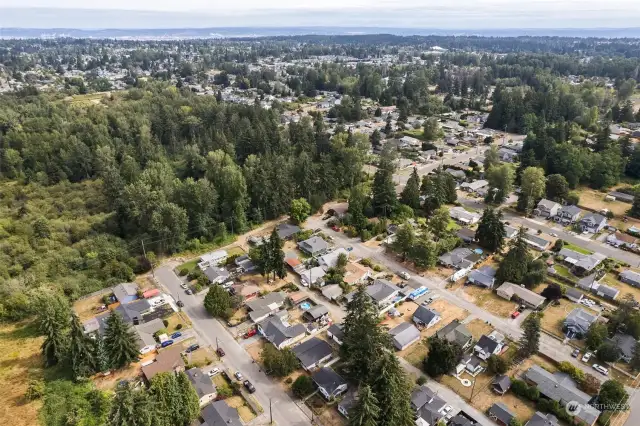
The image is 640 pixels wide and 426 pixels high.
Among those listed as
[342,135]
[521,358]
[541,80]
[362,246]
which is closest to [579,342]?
[521,358]

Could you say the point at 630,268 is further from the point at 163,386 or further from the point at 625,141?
the point at 163,386

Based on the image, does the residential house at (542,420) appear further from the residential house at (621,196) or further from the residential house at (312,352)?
the residential house at (621,196)

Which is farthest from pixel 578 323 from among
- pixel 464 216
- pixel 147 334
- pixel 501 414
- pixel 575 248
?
pixel 147 334

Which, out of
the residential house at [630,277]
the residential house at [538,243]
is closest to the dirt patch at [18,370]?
the residential house at [538,243]

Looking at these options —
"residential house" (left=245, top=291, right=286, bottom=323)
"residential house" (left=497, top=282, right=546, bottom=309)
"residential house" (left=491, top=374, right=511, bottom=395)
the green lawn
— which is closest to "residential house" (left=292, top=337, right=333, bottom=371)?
"residential house" (left=245, top=291, right=286, bottom=323)

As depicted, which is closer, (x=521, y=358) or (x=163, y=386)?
(x=163, y=386)

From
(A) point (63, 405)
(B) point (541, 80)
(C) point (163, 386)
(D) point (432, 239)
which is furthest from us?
(B) point (541, 80)

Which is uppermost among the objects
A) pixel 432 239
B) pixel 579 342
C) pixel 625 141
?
pixel 625 141

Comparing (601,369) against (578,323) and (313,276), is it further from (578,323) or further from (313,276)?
(313,276)
